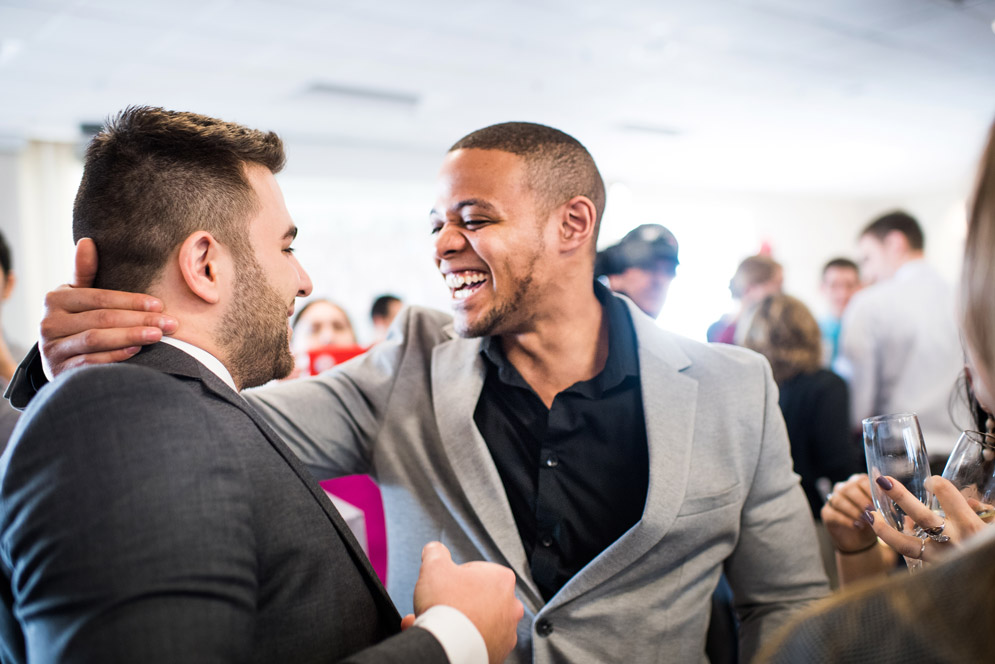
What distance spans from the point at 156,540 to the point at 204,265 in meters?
Answer: 0.45

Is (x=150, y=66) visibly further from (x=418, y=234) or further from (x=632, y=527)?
(x=632, y=527)

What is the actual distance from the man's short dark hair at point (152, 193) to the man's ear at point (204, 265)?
2cm

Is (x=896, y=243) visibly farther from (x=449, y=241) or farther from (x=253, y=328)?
(x=253, y=328)

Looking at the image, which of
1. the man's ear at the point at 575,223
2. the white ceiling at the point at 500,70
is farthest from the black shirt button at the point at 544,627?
the white ceiling at the point at 500,70

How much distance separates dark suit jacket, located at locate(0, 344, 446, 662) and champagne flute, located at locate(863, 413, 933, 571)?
0.72 metres

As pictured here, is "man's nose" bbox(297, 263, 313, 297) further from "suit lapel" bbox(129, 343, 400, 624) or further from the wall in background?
the wall in background

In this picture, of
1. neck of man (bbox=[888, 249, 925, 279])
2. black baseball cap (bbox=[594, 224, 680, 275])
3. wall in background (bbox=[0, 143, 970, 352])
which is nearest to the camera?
black baseball cap (bbox=[594, 224, 680, 275])

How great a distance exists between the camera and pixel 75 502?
0.72 metres

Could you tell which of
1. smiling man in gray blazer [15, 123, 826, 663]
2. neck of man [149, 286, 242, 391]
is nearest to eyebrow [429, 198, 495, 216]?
smiling man in gray blazer [15, 123, 826, 663]

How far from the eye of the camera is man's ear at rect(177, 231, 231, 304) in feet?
3.36

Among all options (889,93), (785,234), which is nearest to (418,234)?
(889,93)

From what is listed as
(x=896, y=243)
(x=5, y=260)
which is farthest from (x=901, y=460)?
(x=896, y=243)

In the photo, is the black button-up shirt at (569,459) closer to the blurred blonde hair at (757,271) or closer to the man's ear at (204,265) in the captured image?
the man's ear at (204,265)

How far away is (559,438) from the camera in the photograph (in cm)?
149
